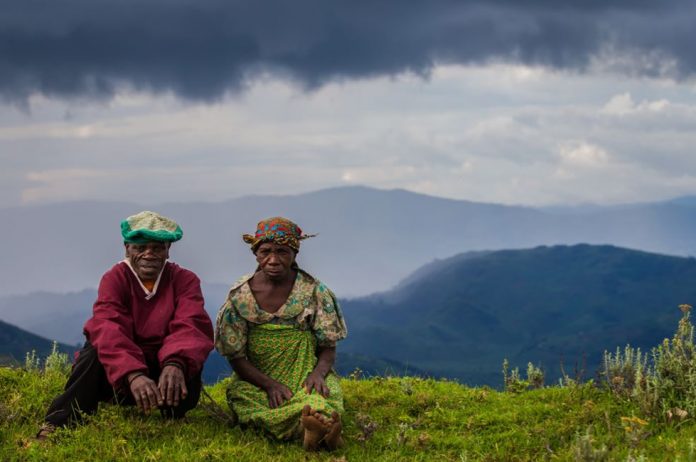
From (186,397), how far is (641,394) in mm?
4620

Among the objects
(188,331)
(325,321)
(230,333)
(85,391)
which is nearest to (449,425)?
(325,321)

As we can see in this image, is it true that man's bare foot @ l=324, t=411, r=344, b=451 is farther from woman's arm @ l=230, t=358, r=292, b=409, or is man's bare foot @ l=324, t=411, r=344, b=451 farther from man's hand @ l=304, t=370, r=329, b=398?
woman's arm @ l=230, t=358, r=292, b=409

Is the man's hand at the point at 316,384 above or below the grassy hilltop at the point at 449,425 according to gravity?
above

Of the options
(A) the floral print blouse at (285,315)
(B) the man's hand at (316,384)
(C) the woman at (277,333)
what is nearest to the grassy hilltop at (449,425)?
(C) the woman at (277,333)

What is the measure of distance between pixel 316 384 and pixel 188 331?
4.50 ft

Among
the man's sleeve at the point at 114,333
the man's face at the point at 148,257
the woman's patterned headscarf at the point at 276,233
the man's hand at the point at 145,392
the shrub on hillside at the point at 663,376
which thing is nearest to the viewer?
the man's hand at the point at 145,392

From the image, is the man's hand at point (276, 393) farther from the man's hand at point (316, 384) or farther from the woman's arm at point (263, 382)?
the man's hand at point (316, 384)

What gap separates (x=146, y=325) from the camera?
7973 mm

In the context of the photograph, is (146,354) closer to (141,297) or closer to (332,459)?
(141,297)

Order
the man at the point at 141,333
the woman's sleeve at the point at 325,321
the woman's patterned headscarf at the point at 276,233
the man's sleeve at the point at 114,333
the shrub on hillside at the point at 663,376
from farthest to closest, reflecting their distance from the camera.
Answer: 1. the woman's sleeve at the point at 325,321
2. the shrub on hillside at the point at 663,376
3. the woman's patterned headscarf at the point at 276,233
4. the man at the point at 141,333
5. the man's sleeve at the point at 114,333

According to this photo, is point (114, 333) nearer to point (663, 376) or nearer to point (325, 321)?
point (325, 321)

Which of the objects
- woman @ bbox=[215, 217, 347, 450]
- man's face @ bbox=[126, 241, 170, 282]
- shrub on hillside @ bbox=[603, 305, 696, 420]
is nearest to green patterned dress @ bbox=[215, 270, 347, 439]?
woman @ bbox=[215, 217, 347, 450]

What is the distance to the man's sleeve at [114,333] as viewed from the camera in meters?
7.50

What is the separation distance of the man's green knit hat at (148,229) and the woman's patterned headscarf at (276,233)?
2.44 feet
